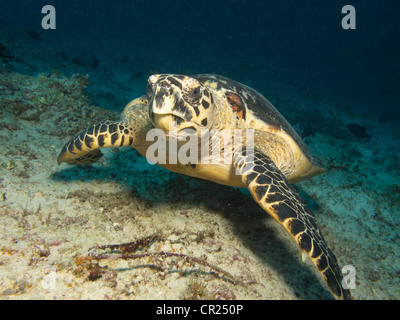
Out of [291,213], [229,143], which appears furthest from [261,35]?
[291,213]

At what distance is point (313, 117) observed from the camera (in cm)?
1171

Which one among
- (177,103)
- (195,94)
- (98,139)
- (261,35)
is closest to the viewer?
(177,103)

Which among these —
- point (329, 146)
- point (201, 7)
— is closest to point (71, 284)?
point (329, 146)

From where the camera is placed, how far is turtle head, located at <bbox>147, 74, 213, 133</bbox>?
1.96 m

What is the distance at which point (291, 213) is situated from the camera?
2012mm

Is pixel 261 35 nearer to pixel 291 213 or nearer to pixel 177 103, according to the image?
pixel 177 103

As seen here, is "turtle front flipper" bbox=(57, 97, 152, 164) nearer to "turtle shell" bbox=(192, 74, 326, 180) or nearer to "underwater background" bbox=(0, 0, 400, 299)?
"underwater background" bbox=(0, 0, 400, 299)

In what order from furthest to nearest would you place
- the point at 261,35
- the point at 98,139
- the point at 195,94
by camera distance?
1. the point at 261,35
2. the point at 98,139
3. the point at 195,94

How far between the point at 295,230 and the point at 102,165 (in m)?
3.37

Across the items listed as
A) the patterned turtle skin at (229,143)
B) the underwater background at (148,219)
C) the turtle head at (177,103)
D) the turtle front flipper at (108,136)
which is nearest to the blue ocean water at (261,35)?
the underwater background at (148,219)

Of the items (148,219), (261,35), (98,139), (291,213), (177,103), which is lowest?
(148,219)

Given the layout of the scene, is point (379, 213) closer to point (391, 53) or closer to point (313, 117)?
point (313, 117)

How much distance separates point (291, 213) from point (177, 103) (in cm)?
147

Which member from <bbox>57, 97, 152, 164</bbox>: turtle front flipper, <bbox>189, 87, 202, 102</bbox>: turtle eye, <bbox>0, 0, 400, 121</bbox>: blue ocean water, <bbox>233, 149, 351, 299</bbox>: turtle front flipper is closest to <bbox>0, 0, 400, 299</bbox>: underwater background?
<bbox>57, 97, 152, 164</bbox>: turtle front flipper
